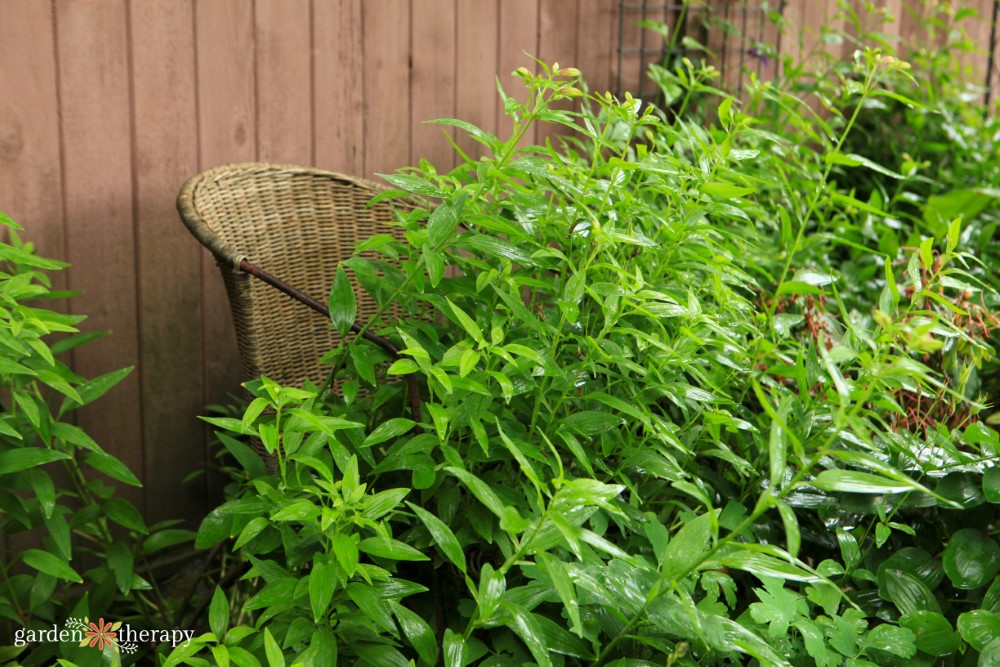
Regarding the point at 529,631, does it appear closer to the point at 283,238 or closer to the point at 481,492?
the point at 481,492

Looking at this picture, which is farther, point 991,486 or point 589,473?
point 991,486

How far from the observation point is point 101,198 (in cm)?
216

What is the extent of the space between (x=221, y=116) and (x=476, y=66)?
0.90 m

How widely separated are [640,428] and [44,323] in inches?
39.6

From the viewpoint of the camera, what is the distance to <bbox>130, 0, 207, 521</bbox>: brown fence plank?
2.21m

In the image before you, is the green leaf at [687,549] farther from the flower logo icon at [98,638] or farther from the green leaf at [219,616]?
the flower logo icon at [98,638]

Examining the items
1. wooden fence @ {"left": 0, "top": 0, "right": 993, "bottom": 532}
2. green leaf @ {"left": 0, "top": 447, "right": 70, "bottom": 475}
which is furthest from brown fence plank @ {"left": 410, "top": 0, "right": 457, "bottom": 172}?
green leaf @ {"left": 0, "top": 447, "right": 70, "bottom": 475}

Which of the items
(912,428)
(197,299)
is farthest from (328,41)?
(912,428)

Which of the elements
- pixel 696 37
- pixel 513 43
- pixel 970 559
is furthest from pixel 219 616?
pixel 696 37

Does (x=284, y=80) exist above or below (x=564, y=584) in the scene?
above

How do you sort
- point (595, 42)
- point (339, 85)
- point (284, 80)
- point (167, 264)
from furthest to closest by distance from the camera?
point (595, 42)
point (339, 85)
point (284, 80)
point (167, 264)

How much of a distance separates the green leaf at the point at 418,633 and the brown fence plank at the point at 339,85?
1.62 meters

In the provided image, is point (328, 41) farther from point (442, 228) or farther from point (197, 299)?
point (442, 228)

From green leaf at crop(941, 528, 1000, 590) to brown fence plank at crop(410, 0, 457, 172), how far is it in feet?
5.96
